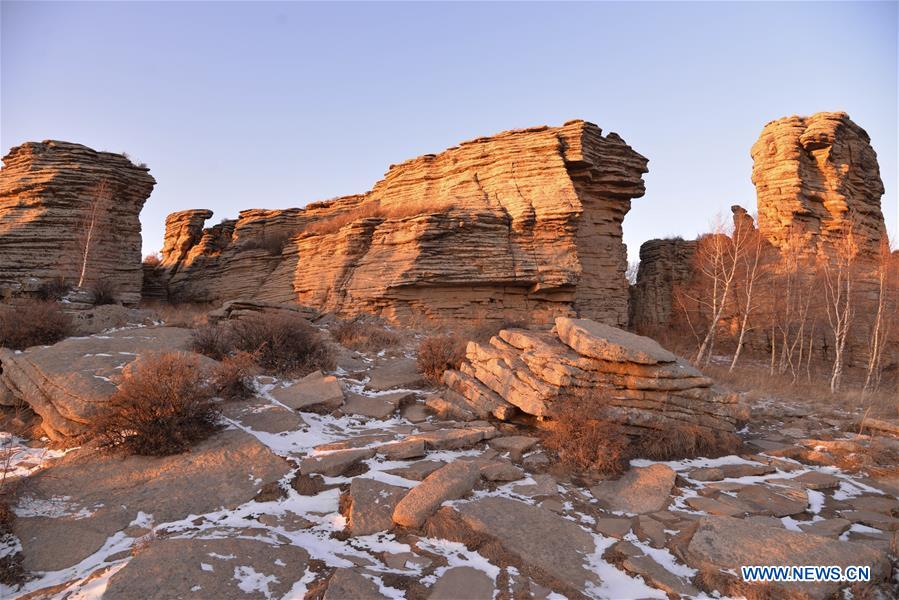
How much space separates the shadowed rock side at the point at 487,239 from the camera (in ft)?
60.1

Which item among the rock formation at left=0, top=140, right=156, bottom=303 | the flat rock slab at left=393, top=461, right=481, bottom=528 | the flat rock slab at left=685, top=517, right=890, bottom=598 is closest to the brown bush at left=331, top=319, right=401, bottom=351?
the flat rock slab at left=393, top=461, right=481, bottom=528

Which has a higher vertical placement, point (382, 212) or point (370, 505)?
point (382, 212)

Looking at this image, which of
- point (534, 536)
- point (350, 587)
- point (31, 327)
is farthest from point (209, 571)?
point (31, 327)

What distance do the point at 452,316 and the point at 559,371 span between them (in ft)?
37.6

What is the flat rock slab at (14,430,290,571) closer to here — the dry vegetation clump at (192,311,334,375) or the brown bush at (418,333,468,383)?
the dry vegetation clump at (192,311,334,375)

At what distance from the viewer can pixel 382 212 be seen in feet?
A: 72.6

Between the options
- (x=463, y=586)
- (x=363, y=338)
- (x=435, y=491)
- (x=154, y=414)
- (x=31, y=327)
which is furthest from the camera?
(x=363, y=338)

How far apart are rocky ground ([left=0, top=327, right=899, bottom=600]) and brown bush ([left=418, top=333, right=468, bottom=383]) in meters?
2.39

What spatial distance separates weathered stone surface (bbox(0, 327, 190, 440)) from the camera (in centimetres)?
611

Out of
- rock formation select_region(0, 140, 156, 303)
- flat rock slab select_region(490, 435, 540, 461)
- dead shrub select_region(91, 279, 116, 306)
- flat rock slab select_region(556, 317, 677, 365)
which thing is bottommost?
flat rock slab select_region(490, 435, 540, 461)

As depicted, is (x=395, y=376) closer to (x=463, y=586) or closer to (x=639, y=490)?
(x=639, y=490)

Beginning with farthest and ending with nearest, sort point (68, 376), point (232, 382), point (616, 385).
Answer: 1. point (232, 382)
2. point (616, 385)
3. point (68, 376)

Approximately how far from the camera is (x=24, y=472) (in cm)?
525

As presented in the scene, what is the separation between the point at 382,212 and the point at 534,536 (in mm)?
19493
